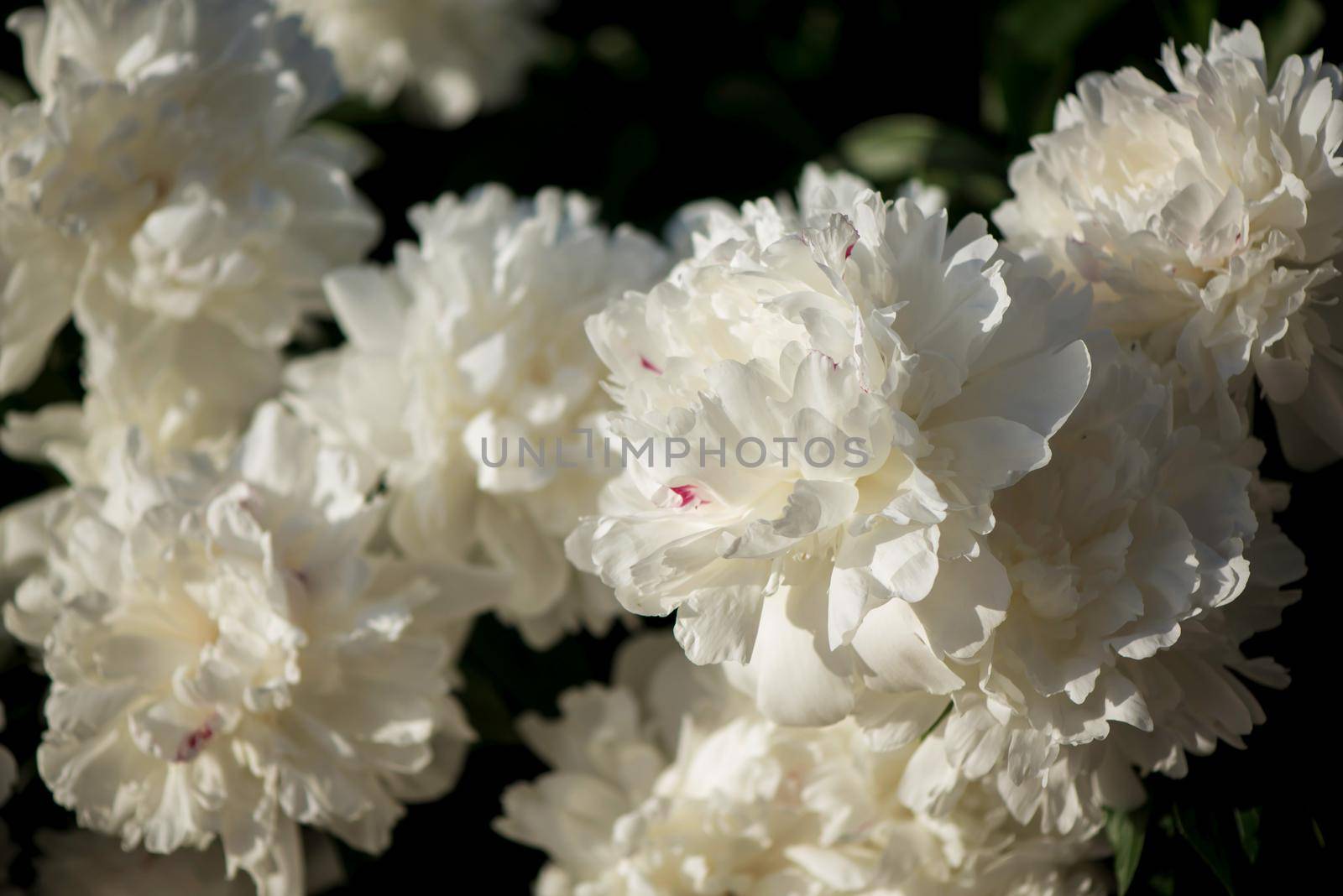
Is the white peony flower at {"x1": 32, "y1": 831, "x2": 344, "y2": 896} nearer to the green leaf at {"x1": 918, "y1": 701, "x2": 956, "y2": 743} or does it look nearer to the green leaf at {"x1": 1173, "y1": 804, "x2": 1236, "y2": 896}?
the green leaf at {"x1": 918, "y1": 701, "x2": 956, "y2": 743}

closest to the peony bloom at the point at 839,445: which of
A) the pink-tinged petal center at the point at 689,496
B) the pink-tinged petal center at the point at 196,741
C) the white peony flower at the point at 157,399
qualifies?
the pink-tinged petal center at the point at 689,496

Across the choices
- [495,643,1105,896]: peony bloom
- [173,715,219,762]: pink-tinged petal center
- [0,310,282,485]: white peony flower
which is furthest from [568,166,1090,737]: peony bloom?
[0,310,282,485]: white peony flower

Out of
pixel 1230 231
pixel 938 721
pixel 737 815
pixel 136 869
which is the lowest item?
pixel 136 869

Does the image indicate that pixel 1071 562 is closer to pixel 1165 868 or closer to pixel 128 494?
pixel 1165 868

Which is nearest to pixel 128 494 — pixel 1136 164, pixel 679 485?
pixel 679 485

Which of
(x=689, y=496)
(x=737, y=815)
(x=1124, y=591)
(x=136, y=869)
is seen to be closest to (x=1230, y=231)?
(x=1124, y=591)

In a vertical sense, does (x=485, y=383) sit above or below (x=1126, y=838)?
above

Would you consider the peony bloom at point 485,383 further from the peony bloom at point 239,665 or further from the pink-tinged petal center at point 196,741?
the pink-tinged petal center at point 196,741

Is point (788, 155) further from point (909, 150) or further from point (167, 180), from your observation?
point (167, 180)
